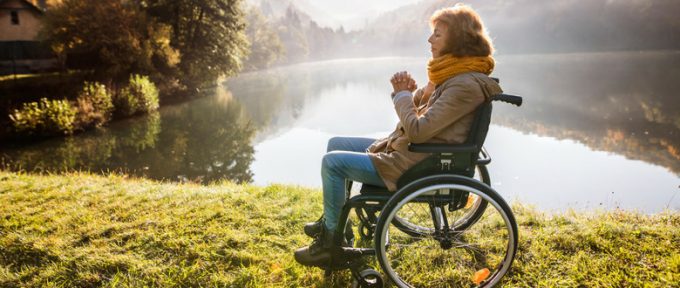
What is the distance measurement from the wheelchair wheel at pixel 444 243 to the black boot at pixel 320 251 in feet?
1.32

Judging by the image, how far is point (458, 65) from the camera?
7.93 ft

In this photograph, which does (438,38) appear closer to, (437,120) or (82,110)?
(437,120)

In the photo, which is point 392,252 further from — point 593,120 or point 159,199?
point 593,120

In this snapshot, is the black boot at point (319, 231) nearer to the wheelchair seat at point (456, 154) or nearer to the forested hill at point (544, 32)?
the wheelchair seat at point (456, 154)

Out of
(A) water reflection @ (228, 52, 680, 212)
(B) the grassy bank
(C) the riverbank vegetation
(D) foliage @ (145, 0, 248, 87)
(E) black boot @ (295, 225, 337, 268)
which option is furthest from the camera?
(D) foliage @ (145, 0, 248, 87)

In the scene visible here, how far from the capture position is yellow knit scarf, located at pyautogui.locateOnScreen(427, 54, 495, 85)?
2.41 m

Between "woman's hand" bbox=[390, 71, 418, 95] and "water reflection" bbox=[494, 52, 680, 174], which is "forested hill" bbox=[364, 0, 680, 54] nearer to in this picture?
"water reflection" bbox=[494, 52, 680, 174]

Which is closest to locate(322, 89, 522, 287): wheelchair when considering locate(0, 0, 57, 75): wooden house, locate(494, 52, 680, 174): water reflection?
locate(494, 52, 680, 174): water reflection

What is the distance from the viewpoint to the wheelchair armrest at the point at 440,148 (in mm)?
2307

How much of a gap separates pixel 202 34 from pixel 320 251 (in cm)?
2662

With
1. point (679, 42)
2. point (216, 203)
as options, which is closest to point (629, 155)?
point (216, 203)

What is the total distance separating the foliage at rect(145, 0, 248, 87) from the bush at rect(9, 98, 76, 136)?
430 inches

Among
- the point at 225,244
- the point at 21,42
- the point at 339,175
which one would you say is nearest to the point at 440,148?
the point at 339,175

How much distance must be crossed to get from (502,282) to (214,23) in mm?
27424
